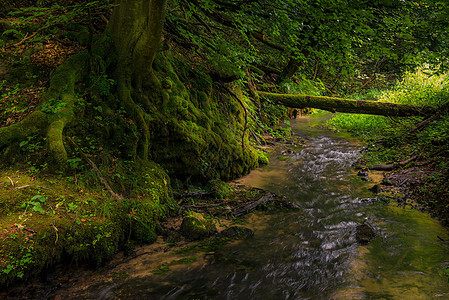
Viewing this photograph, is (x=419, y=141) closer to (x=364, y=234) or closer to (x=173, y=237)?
(x=364, y=234)

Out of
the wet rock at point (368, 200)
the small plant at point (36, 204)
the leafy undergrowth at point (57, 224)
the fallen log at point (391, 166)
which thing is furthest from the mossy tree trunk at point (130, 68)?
the fallen log at point (391, 166)

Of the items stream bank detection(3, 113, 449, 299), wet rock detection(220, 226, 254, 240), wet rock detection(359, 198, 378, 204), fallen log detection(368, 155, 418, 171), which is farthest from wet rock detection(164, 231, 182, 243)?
fallen log detection(368, 155, 418, 171)

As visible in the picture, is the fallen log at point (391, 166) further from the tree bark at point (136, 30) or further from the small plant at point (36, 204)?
the small plant at point (36, 204)

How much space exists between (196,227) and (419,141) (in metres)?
7.32

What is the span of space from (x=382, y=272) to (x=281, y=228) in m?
1.64

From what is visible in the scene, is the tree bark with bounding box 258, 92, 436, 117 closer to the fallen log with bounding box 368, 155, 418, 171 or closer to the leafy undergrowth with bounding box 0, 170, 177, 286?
the fallen log with bounding box 368, 155, 418, 171

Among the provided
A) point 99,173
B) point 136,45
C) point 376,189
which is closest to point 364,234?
point 376,189

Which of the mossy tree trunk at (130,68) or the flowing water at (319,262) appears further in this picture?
the mossy tree trunk at (130,68)

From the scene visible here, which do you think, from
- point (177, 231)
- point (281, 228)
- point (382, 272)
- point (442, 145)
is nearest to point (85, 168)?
point (177, 231)

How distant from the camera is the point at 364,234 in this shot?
4480mm

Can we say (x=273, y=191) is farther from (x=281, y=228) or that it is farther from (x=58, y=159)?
(x=58, y=159)

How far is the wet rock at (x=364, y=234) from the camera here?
Result: 14.3 feet

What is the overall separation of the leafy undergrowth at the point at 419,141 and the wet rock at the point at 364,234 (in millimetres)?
1392

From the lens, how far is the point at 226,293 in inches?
124
